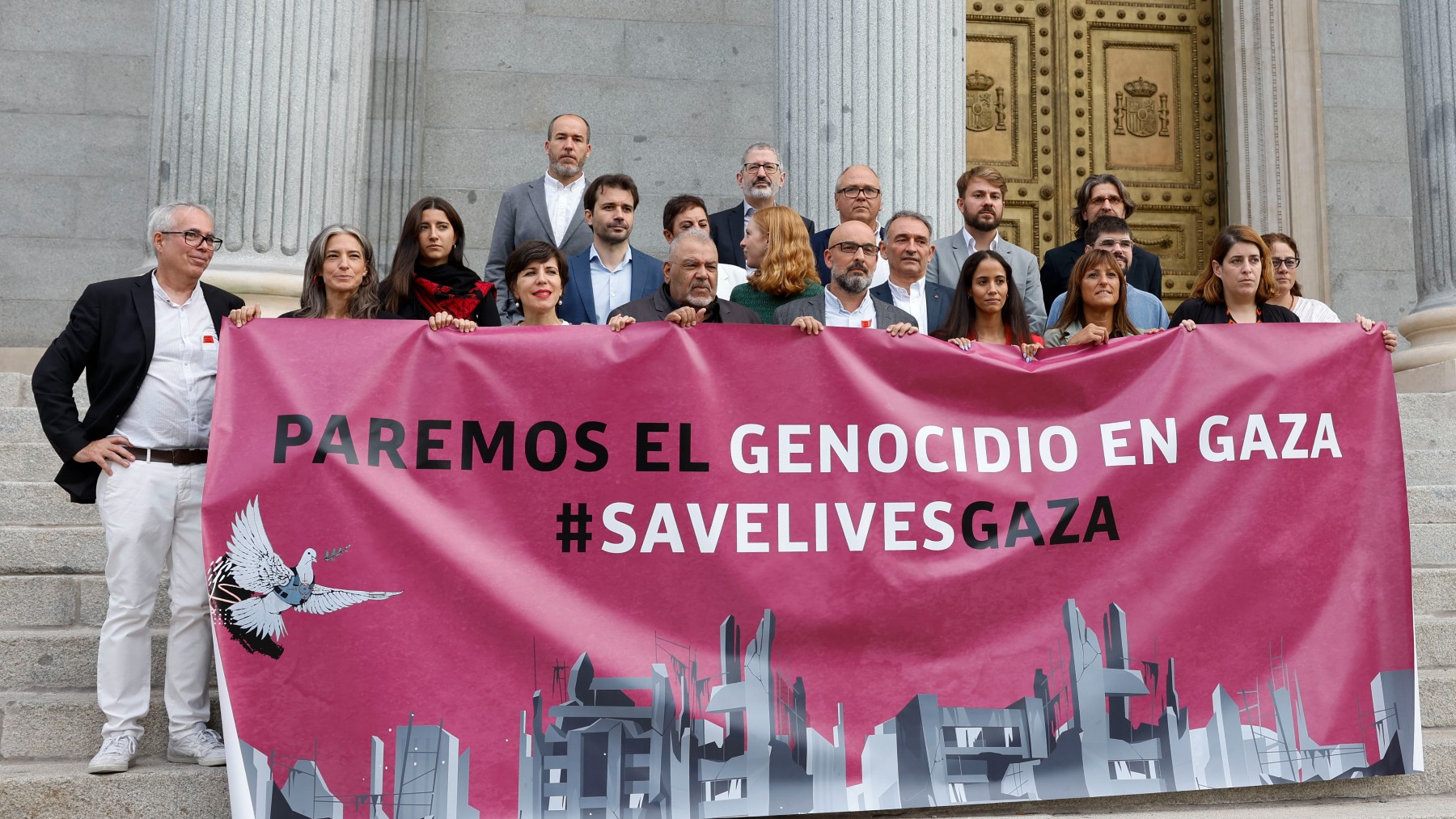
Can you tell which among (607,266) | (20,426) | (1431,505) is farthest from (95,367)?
(1431,505)

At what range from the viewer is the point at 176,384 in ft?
16.3

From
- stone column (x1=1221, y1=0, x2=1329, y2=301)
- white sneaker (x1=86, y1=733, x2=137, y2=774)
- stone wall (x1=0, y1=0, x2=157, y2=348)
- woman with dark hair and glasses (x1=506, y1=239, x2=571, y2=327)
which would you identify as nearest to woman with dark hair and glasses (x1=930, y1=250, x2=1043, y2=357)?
woman with dark hair and glasses (x1=506, y1=239, x2=571, y2=327)

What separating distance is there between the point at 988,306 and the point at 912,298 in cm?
70

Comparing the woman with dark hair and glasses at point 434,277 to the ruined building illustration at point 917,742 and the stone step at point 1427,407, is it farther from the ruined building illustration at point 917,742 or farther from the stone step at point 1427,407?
the stone step at point 1427,407

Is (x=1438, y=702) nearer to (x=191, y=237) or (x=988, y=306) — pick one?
(x=988, y=306)

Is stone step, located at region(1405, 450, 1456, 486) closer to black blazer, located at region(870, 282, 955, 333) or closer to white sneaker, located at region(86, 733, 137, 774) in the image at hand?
black blazer, located at region(870, 282, 955, 333)

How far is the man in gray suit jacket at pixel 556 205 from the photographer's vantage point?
711 cm

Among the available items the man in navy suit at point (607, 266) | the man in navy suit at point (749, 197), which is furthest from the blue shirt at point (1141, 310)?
the man in navy suit at point (607, 266)

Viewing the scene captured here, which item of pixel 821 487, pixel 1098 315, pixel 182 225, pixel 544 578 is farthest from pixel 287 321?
pixel 1098 315

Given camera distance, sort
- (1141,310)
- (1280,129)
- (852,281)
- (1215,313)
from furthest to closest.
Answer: (1280,129)
(1141,310)
(1215,313)
(852,281)

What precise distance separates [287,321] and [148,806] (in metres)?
1.77

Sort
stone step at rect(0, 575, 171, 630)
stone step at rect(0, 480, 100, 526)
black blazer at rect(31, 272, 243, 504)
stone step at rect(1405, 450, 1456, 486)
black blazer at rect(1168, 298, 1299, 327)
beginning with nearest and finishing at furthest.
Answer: black blazer at rect(31, 272, 243, 504)
stone step at rect(0, 575, 171, 630)
stone step at rect(0, 480, 100, 526)
black blazer at rect(1168, 298, 1299, 327)
stone step at rect(1405, 450, 1456, 486)

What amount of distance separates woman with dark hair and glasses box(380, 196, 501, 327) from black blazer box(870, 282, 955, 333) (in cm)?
184

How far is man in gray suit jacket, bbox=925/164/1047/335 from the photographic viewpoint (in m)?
6.98
